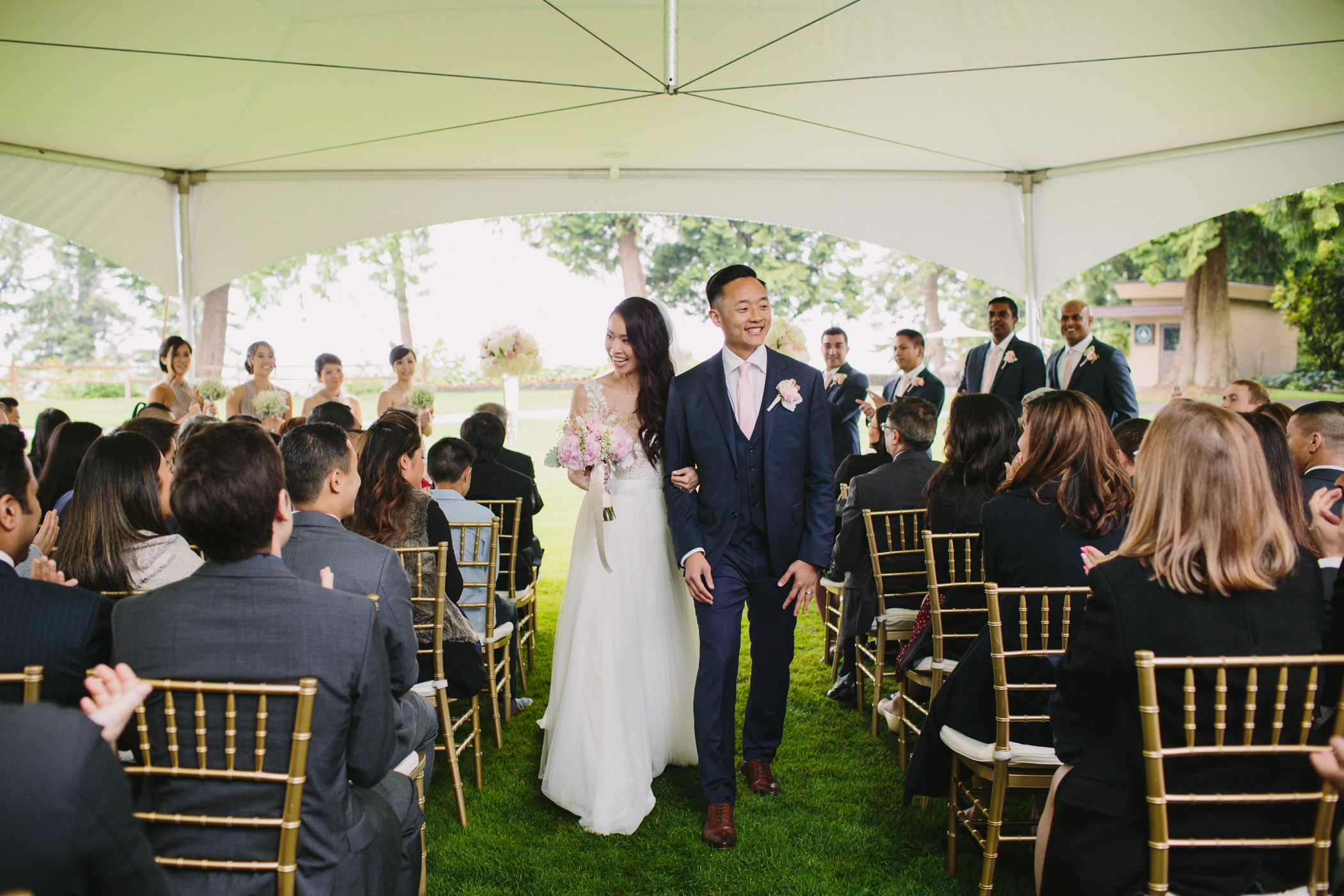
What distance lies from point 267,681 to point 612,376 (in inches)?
94.0

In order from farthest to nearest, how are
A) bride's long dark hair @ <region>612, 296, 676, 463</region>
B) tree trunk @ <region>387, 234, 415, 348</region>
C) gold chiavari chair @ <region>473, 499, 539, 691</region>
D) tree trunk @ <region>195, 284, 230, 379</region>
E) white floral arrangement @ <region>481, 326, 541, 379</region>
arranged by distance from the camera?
tree trunk @ <region>387, 234, 415, 348</region> < tree trunk @ <region>195, 284, 230, 379</region> < white floral arrangement @ <region>481, 326, 541, 379</region> < gold chiavari chair @ <region>473, 499, 539, 691</region> < bride's long dark hair @ <region>612, 296, 676, 463</region>

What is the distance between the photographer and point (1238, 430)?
1973 mm

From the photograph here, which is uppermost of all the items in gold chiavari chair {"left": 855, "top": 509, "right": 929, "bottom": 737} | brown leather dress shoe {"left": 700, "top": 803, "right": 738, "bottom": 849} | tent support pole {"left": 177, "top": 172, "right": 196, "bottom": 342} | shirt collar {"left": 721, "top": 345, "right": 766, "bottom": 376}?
tent support pole {"left": 177, "top": 172, "right": 196, "bottom": 342}

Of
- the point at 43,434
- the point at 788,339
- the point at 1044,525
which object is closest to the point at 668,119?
the point at 788,339

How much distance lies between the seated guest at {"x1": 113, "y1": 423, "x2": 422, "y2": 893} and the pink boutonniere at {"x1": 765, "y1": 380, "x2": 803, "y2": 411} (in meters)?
1.99

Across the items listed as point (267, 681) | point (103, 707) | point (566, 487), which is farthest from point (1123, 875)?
point (566, 487)

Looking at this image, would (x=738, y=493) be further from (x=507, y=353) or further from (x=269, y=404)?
(x=269, y=404)

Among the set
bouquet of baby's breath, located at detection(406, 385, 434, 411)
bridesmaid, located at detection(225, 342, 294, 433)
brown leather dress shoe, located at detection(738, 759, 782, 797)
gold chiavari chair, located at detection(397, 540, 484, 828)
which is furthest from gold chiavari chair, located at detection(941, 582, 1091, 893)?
bridesmaid, located at detection(225, 342, 294, 433)

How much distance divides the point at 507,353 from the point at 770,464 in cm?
278

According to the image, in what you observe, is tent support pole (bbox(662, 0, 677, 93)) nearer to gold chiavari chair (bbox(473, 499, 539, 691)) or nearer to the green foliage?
gold chiavari chair (bbox(473, 499, 539, 691))

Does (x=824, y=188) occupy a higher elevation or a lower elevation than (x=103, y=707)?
higher

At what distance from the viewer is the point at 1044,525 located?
301cm

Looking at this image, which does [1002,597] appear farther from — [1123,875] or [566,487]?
[566,487]

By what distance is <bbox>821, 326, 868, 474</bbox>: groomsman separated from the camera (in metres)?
7.94
